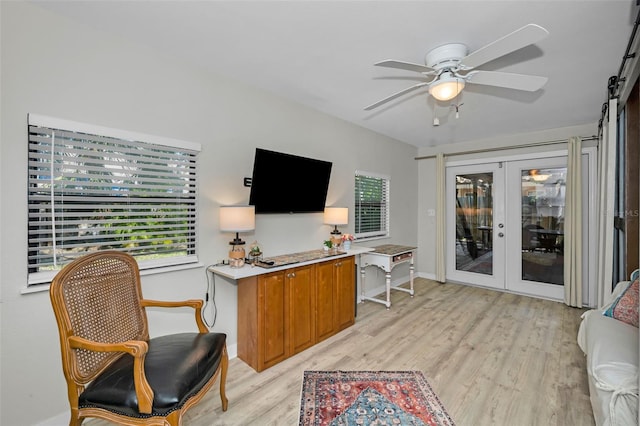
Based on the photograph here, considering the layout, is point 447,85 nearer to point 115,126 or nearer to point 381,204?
point 115,126

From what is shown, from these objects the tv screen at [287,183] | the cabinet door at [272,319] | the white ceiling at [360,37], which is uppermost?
the white ceiling at [360,37]

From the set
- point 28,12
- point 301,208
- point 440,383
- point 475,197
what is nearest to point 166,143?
point 28,12

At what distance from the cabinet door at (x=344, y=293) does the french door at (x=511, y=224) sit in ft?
8.72

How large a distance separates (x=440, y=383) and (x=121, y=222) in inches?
105

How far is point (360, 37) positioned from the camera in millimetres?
1920

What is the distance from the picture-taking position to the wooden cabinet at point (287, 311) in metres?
2.34

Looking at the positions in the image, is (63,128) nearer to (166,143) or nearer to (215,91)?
(166,143)

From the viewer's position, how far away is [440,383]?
216cm

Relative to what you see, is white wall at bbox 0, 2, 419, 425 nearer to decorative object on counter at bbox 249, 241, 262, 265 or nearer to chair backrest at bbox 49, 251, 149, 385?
decorative object on counter at bbox 249, 241, 262, 265

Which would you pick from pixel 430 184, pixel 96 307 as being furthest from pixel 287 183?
pixel 430 184

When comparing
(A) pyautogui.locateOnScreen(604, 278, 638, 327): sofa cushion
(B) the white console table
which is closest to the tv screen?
(B) the white console table

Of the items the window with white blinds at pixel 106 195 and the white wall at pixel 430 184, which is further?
the white wall at pixel 430 184

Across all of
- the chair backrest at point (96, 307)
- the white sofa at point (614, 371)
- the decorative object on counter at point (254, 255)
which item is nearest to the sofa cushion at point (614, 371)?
the white sofa at point (614, 371)

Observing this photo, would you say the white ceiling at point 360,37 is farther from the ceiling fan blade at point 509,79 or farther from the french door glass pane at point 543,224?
the french door glass pane at point 543,224
